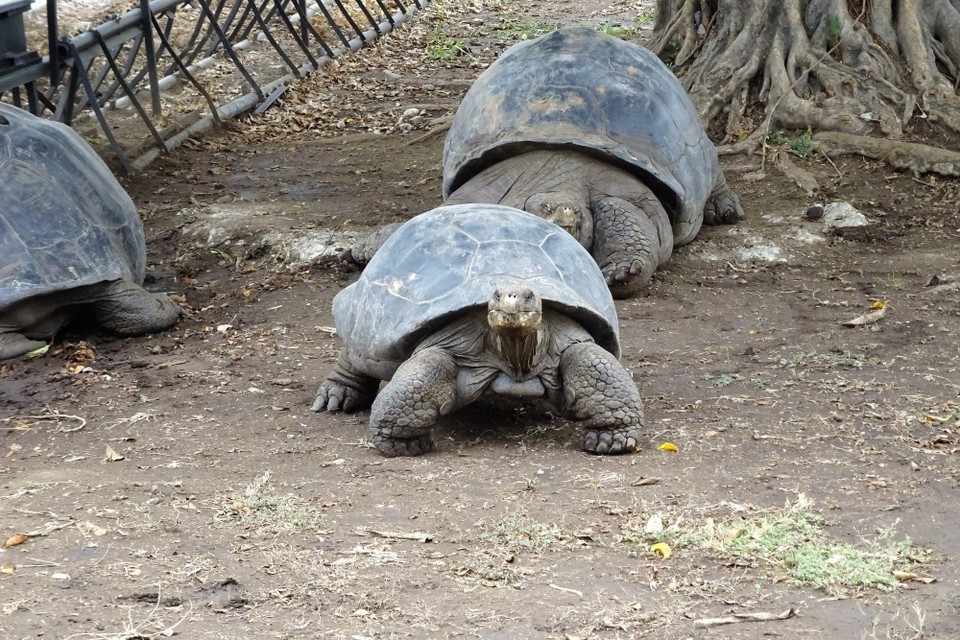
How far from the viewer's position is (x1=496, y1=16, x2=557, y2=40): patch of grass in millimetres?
15523

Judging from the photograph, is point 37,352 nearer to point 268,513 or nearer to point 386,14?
→ point 268,513

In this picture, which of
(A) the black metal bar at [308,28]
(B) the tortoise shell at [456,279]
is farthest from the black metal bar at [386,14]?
(B) the tortoise shell at [456,279]

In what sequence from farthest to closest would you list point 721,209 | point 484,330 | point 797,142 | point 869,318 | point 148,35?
point 148,35 < point 797,142 < point 721,209 < point 869,318 < point 484,330

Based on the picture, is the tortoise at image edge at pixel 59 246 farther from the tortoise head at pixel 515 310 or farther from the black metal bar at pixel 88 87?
the tortoise head at pixel 515 310

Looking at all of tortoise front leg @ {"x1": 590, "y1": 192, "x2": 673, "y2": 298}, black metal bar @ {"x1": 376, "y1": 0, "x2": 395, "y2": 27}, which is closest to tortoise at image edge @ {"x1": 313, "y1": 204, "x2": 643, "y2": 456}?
tortoise front leg @ {"x1": 590, "y1": 192, "x2": 673, "y2": 298}

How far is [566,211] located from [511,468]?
Answer: 286 centimetres

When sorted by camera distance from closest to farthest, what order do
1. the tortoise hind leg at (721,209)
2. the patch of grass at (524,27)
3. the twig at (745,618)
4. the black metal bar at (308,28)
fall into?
1. the twig at (745,618)
2. the tortoise hind leg at (721,209)
3. the black metal bar at (308,28)
4. the patch of grass at (524,27)

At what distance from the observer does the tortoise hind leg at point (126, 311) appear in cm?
676

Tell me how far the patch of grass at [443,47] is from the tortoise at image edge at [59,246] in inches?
303

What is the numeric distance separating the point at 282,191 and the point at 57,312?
9.79 feet

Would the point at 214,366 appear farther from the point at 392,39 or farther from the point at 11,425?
the point at 392,39

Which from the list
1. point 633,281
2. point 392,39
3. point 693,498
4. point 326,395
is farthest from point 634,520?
point 392,39

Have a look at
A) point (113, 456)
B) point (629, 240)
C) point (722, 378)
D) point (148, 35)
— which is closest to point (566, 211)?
point (629, 240)

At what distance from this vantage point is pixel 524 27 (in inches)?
635
